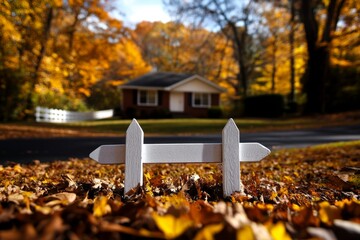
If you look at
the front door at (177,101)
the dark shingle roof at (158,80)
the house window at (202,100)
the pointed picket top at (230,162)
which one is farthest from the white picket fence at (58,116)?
the pointed picket top at (230,162)

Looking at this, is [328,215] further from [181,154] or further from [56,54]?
[56,54]

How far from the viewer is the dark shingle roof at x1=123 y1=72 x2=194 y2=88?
3428cm

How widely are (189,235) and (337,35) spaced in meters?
22.1

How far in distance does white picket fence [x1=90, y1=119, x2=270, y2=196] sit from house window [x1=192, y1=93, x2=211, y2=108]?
1271 inches

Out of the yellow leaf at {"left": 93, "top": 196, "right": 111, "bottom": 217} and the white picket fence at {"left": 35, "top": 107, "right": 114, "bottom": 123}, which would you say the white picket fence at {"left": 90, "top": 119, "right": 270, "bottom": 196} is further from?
the white picket fence at {"left": 35, "top": 107, "right": 114, "bottom": 123}

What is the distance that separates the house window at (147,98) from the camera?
3456 cm

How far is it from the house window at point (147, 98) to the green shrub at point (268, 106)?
9.80 meters

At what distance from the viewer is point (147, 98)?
3481 centimetres

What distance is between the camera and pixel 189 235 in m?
1.31

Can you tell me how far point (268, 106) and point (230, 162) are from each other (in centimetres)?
2909

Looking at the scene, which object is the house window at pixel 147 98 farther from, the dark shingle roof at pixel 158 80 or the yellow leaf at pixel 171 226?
the yellow leaf at pixel 171 226

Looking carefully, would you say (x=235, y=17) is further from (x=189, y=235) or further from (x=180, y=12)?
(x=189, y=235)

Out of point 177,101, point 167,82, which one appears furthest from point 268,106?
point 167,82

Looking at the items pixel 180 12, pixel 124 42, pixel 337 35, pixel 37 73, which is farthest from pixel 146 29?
pixel 337 35
